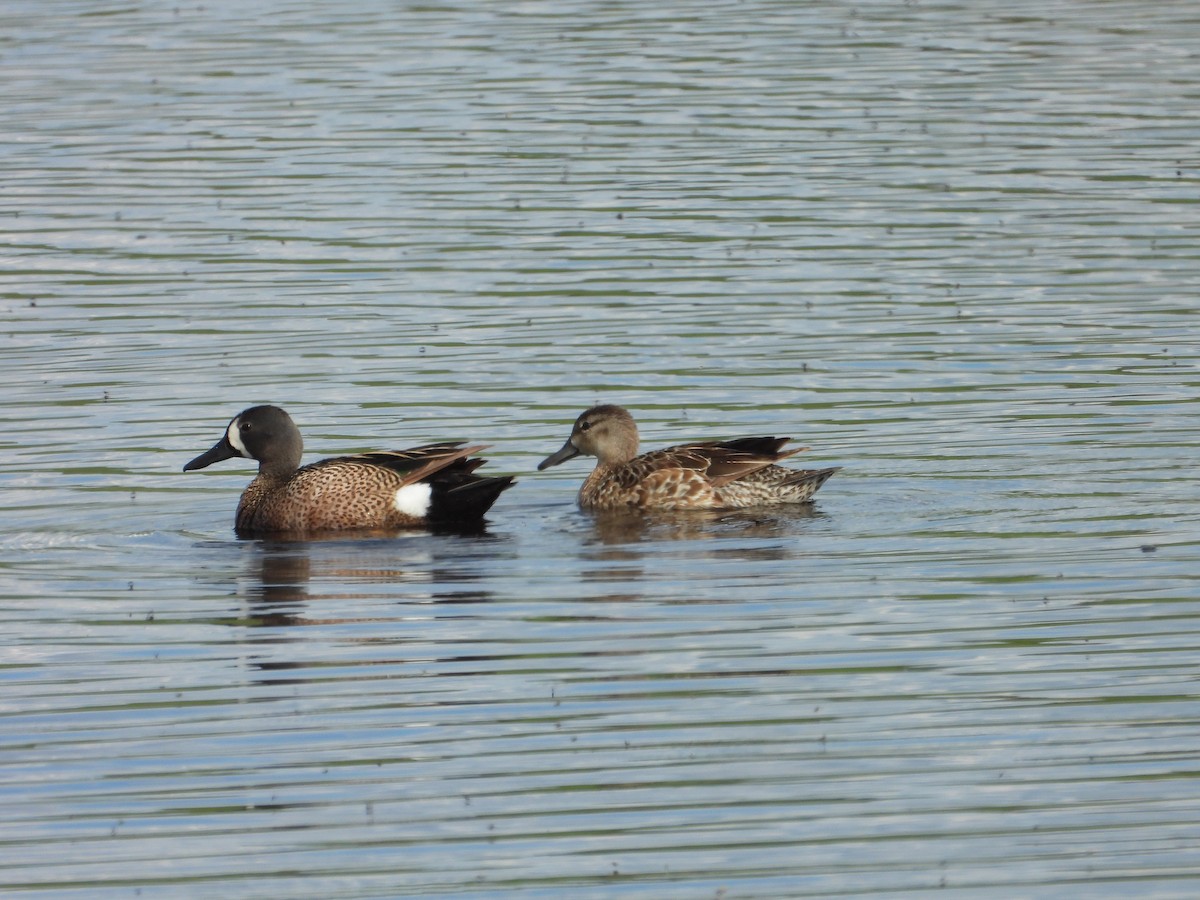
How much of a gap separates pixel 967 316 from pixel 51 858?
1049cm

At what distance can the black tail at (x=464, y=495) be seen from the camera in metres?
13.2

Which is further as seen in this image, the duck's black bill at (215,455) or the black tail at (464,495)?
the duck's black bill at (215,455)

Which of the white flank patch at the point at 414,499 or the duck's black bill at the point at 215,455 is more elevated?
the duck's black bill at the point at 215,455

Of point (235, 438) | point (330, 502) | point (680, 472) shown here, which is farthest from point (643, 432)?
point (235, 438)

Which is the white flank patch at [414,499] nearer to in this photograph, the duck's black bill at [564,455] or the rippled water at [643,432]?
the rippled water at [643,432]

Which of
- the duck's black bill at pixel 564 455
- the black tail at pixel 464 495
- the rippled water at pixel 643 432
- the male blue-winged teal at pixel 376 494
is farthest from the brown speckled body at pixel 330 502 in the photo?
the duck's black bill at pixel 564 455

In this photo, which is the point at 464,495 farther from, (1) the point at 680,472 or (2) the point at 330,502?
(1) the point at 680,472

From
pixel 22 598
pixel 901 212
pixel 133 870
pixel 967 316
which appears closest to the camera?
pixel 133 870

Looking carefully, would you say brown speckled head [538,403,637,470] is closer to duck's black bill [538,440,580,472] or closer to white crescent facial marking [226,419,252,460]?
duck's black bill [538,440,580,472]

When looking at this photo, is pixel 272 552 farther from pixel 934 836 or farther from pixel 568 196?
pixel 568 196

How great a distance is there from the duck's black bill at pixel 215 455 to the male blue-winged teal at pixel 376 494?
0.06 m

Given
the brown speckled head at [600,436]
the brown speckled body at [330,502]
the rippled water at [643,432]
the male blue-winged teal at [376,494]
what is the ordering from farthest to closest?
the brown speckled head at [600,436], the brown speckled body at [330,502], the male blue-winged teal at [376,494], the rippled water at [643,432]

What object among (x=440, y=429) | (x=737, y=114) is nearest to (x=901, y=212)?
(x=737, y=114)

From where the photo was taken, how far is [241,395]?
51.2 ft
